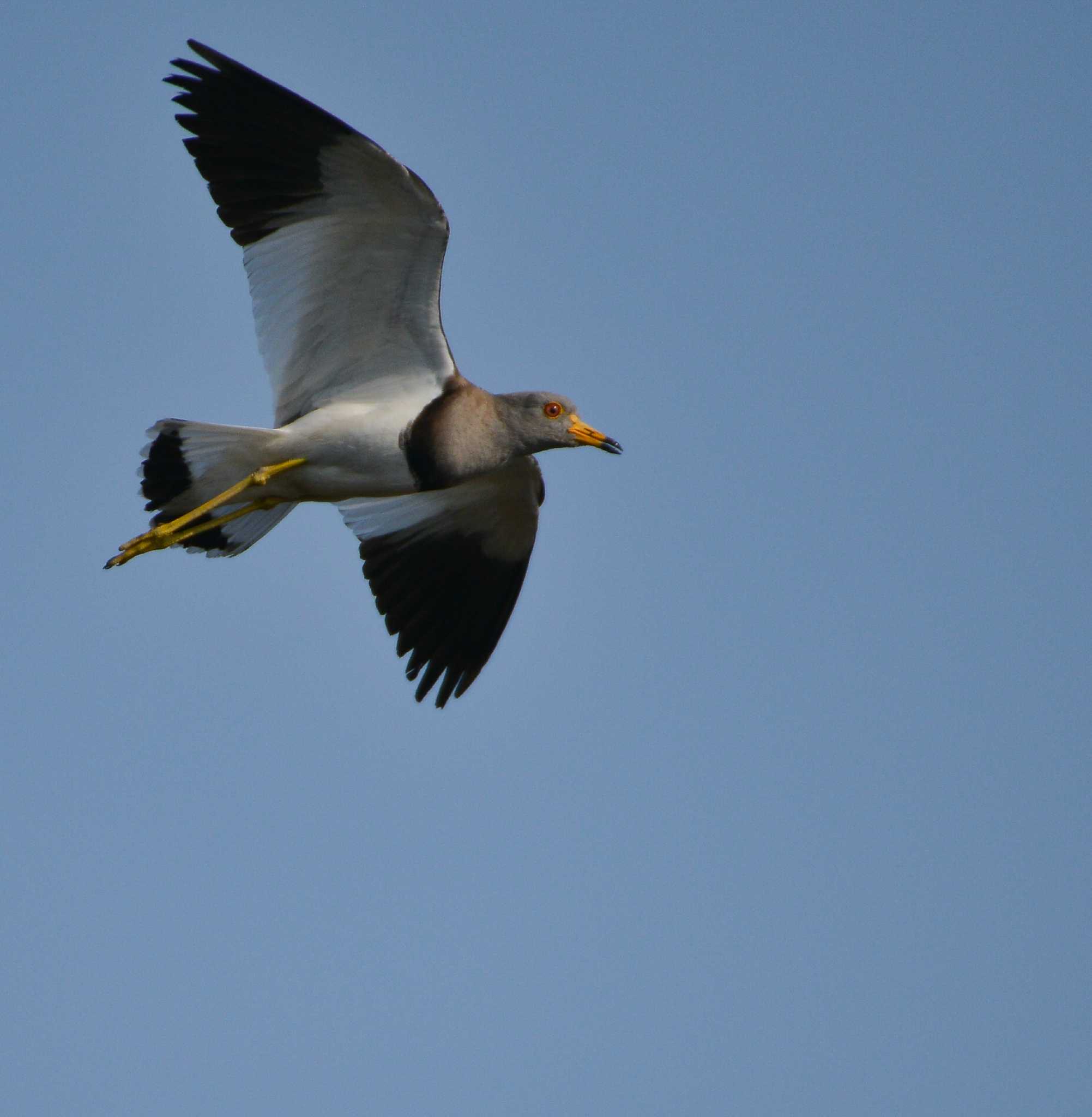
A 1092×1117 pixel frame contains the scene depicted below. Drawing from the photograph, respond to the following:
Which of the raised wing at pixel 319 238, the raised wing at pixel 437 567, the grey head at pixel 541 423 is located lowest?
the raised wing at pixel 437 567

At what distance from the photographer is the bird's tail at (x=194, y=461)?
1101 centimetres

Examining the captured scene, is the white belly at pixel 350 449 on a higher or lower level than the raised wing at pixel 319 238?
lower

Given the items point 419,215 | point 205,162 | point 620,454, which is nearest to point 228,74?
point 205,162

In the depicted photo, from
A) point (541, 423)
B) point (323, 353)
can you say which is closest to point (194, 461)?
point (323, 353)

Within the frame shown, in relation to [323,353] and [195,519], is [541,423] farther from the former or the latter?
[195,519]

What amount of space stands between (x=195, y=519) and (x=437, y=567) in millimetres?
1915

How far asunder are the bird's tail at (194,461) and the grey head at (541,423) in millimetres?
1427

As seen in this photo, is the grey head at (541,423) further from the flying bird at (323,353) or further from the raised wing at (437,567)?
the raised wing at (437,567)

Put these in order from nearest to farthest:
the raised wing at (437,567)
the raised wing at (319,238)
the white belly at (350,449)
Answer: the raised wing at (319,238), the white belly at (350,449), the raised wing at (437,567)

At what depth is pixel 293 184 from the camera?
10492 millimetres

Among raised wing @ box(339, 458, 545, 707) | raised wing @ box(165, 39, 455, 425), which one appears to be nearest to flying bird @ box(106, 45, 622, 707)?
raised wing @ box(165, 39, 455, 425)

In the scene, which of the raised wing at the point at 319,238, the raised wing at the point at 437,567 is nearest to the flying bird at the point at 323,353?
the raised wing at the point at 319,238

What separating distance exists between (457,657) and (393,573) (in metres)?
0.71

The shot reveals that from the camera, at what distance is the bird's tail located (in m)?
11.0
